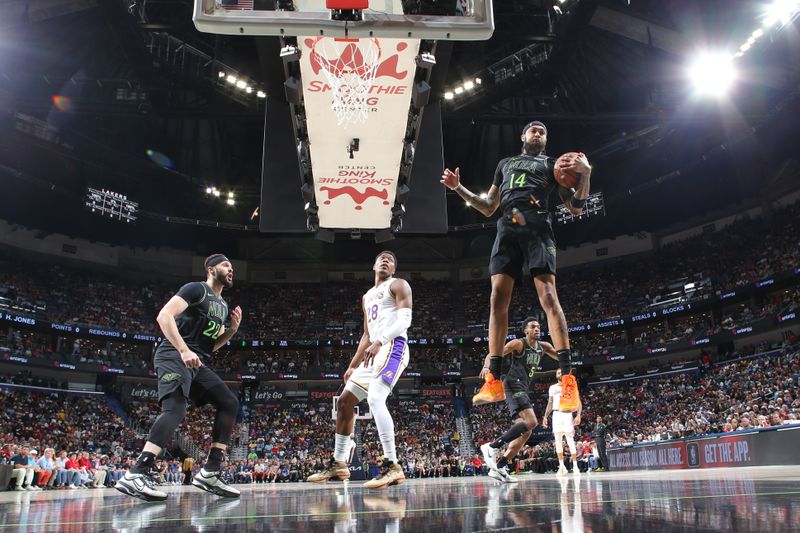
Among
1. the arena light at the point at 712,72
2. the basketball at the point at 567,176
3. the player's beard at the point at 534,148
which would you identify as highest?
the arena light at the point at 712,72

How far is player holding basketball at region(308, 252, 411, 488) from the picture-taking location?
17.2 feet

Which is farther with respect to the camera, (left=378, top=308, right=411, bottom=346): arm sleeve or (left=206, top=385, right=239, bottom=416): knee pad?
(left=378, top=308, right=411, bottom=346): arm sleeve

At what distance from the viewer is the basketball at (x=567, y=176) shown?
4434 millimetres

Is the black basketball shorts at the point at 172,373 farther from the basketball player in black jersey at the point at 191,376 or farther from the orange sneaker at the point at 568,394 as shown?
the orange sneaker at the point at 568,394

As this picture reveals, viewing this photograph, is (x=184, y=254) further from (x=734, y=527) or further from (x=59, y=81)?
(x=734, y=527)

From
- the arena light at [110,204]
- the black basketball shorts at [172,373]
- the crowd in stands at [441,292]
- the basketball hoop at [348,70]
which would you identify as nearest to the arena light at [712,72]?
the crowd in stands at [441,292]

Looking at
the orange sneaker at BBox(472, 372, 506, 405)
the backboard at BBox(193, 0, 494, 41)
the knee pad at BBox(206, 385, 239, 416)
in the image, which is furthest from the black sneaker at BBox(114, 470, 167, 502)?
the backboard at BBox(193, 0, 494, 41)

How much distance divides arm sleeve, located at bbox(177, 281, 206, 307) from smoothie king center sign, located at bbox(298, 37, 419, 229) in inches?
207

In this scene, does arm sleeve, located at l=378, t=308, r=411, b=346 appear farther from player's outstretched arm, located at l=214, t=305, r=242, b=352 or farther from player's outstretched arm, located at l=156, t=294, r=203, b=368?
player's outstretched arm, located at l=156, t=294, r=203, b=368

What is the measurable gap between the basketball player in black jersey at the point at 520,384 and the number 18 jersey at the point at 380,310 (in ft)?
8.24

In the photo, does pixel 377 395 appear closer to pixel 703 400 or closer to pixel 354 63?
pixel 354 63

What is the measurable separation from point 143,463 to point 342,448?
6.61ft

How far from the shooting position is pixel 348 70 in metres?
9.36

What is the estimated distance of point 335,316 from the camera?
3838 cm
